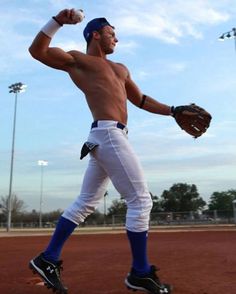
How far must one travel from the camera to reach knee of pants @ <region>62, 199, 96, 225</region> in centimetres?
391

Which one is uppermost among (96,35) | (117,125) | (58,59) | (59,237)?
(96,35)

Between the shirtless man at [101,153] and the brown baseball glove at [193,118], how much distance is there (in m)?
0.55

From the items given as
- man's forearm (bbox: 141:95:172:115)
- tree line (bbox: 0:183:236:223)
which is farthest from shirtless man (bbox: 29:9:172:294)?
tree line (bbox: 0:183:236:223)

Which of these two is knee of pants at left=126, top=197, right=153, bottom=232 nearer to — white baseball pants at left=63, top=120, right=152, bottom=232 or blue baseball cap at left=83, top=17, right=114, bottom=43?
white baseball pants at left=63, top=120, right=152, bottom=232

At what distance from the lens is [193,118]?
4.21m

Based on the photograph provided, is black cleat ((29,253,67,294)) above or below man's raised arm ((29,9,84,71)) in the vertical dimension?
below

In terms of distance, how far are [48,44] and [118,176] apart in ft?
4.10

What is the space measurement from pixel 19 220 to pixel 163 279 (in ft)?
312

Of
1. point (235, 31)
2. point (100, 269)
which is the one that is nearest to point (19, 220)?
point (235, 31)

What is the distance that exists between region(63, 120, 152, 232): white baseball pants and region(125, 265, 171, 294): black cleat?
0.37 m

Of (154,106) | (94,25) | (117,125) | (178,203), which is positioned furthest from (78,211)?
(178,203)

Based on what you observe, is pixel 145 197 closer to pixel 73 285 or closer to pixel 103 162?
pixel 103 162

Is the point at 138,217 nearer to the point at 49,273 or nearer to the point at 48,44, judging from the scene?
the point at 49,273

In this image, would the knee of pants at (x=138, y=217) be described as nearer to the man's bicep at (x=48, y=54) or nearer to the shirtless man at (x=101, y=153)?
the shirtless man at (x=101, y=153)
